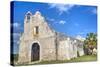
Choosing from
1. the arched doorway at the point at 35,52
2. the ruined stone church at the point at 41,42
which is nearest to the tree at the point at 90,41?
the ruined stone church at the point at 41,42

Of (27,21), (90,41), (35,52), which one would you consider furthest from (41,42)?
(90,41)

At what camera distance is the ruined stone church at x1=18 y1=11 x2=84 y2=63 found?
7.38 ft

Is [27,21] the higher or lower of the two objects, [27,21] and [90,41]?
the higher

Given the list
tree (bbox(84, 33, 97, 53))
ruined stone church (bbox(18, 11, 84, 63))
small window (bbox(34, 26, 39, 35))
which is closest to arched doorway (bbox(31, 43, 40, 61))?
ruined stone church (bbox(18, 11, 84, 63))

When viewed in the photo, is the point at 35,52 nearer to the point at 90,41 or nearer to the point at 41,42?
the point at 41,42

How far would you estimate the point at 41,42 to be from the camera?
230cm

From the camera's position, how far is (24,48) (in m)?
2.24

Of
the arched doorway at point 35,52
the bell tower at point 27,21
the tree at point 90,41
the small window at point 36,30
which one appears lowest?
the arched doorway at point 35,52

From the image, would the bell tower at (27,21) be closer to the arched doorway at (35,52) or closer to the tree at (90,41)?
the arched doorway at (35,52)

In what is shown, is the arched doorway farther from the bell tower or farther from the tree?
the tree

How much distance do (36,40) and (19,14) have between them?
1.15ft

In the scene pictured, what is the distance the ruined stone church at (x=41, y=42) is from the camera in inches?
88.5
